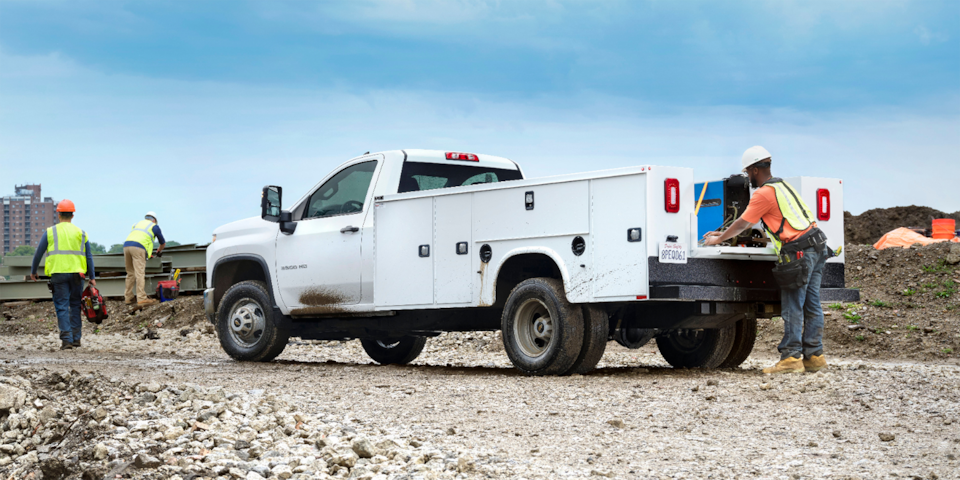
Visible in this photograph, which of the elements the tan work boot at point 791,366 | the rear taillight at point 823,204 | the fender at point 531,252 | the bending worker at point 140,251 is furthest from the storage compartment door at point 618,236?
the bending worker at point 140,251

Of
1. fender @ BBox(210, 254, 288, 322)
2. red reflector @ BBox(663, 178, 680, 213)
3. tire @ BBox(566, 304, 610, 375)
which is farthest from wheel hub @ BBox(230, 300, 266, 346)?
red reflector @ BBox(663, 178, 680, 213)

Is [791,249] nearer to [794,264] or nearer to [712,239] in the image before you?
[794,264]

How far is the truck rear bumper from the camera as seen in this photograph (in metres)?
7.54

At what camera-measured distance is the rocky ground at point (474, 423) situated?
493 cm

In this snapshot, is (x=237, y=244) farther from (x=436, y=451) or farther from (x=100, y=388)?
(x=436, y=451)

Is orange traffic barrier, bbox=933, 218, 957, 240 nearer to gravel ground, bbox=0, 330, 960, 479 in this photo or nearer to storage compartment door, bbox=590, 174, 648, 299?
gravel ground, bbox=0, 330, 960, 479

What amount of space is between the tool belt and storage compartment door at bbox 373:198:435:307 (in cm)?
320

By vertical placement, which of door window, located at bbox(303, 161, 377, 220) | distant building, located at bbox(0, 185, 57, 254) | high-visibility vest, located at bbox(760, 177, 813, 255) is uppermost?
distant building, located at bbox(0, 185, 57, 254)

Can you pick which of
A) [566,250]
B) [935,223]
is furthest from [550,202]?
[935,223]

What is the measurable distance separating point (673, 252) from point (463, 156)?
340 cm

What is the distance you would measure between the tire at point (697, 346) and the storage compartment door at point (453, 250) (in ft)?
7.24

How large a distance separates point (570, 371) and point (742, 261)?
1789mm

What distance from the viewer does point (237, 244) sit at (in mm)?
11227

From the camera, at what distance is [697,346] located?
31.4 ft
